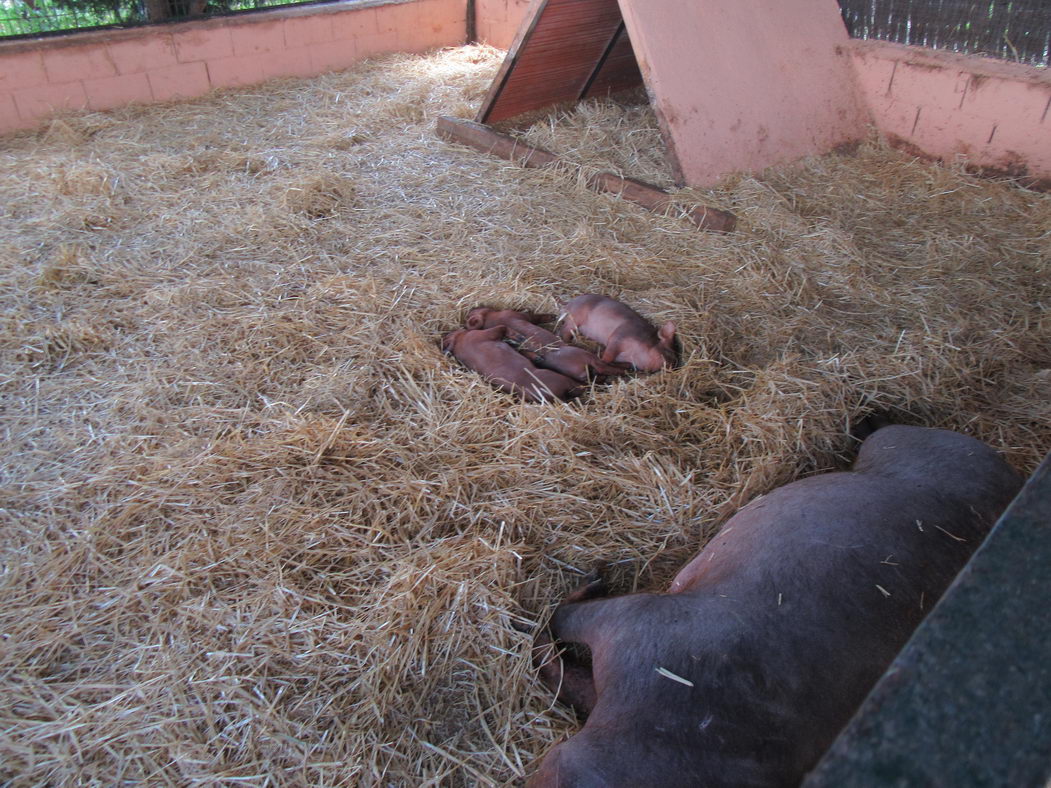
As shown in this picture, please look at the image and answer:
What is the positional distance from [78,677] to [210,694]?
1.30ft

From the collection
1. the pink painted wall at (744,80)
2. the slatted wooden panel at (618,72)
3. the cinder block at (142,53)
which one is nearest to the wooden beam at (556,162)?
the pink painted wall at (744,80)

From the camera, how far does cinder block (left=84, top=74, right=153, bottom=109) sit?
19.9 feet

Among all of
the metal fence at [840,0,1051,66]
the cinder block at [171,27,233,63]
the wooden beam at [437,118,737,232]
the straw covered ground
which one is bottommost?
the straw covered ground

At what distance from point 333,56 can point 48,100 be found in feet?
8.60

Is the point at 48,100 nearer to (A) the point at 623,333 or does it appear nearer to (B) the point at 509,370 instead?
(B) the point at 509,370

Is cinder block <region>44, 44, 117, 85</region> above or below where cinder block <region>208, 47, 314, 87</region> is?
above

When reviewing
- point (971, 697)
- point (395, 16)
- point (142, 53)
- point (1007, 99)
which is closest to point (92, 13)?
point (142, 53)

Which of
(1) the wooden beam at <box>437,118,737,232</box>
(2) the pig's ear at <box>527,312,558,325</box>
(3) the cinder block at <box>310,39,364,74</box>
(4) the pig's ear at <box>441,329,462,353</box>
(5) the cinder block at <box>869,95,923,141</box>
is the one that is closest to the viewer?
(4) the pig's ear at <box>441,329,462,353</box>

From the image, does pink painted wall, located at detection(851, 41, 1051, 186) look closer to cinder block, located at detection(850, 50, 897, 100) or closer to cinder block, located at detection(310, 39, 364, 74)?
cinder block, located at detection(850, 50, 897, 100)

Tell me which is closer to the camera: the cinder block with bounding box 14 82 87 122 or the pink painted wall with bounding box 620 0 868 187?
the pink painted wall with bounding box 620 0 868 187

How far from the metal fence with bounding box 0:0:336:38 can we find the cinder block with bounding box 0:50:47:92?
211mm

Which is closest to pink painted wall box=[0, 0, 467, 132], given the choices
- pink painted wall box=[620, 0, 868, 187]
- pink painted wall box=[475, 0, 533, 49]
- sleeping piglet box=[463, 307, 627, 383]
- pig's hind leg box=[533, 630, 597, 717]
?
pink painted wall box=[475, 0, 533, 49]

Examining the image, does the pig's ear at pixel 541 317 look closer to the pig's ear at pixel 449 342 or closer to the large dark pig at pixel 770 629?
the pig's ear at pixel 449 342

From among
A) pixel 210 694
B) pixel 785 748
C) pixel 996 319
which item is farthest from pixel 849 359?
pixel 210 694
